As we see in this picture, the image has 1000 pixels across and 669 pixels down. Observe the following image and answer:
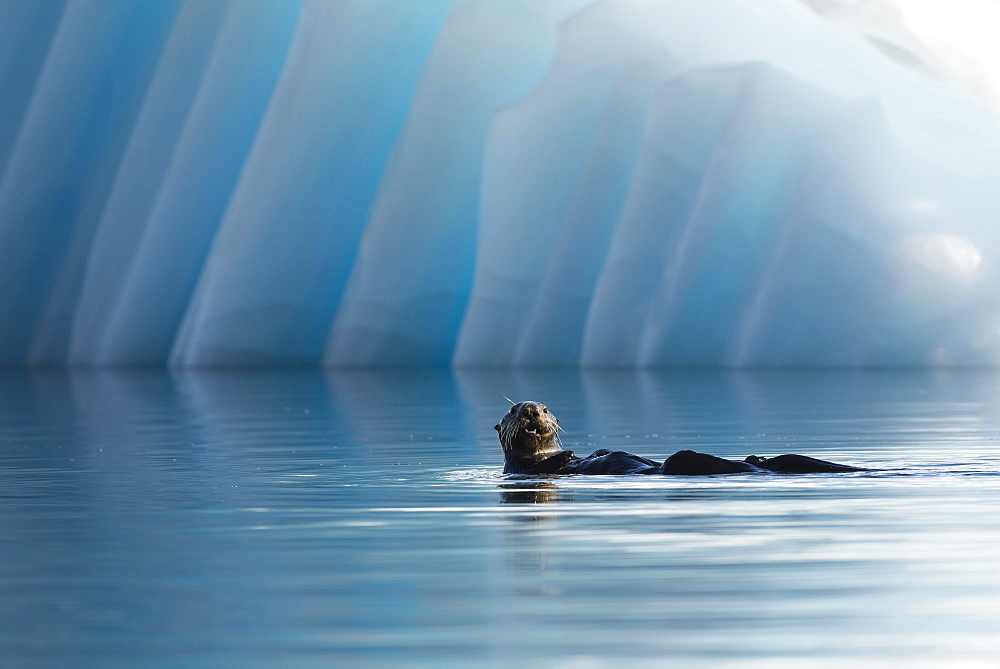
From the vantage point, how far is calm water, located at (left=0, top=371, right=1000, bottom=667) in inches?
161

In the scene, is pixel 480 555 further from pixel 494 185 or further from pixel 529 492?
pixel 494 185

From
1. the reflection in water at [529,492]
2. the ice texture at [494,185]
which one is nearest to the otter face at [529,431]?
the reflection in water at [529,492]

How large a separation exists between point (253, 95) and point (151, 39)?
9.64 feet

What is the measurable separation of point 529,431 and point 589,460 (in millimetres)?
437

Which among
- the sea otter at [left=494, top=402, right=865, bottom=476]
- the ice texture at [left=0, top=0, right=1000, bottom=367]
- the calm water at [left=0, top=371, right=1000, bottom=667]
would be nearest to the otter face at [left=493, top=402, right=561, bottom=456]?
the sea otter at [left=494, top=402, right=865, bottom=476]

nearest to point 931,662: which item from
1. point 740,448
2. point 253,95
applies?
point 740,448

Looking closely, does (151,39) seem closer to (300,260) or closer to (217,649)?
(300,260)

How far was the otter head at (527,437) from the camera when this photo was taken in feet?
28.7

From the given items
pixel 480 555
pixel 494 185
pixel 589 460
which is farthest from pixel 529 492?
pixel 494 185

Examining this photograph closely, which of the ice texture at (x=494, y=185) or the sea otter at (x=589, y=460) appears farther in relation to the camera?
the ice texture at (x=494, y=185)

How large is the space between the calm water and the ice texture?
16.4 m

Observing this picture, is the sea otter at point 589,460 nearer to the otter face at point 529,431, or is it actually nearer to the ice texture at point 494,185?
the otter face at point 529,431

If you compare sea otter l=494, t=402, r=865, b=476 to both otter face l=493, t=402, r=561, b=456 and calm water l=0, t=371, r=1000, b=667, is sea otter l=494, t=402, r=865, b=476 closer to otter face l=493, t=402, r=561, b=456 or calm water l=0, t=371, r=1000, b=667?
otter face l=493, t=402, r=561, b=456

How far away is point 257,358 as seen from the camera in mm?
31781
